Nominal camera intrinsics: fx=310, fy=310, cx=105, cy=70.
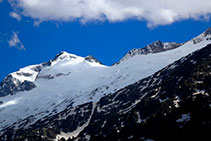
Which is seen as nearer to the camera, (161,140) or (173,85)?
(161,140)

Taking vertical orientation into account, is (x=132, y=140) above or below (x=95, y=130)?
below

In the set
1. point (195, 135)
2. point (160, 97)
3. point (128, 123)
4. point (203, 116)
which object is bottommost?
point (195, 135)

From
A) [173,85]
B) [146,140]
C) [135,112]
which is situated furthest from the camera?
[173,85]

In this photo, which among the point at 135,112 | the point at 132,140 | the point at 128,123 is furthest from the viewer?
the point at 135,112

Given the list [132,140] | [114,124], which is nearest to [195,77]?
[114,124]

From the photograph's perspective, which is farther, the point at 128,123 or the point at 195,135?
the point at 128,123

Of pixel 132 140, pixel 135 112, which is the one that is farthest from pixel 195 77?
pixel 132 140

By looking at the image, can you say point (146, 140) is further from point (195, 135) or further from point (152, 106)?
point (152, 106)

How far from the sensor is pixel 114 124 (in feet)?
606

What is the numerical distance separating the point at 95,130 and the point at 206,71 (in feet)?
253

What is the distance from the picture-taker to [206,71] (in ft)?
623

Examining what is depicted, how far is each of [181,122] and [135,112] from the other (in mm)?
121051

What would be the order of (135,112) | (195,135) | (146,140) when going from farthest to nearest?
(135,112) → (146,140) → (195,135)

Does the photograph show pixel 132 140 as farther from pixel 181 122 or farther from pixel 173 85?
pixel 173 85
